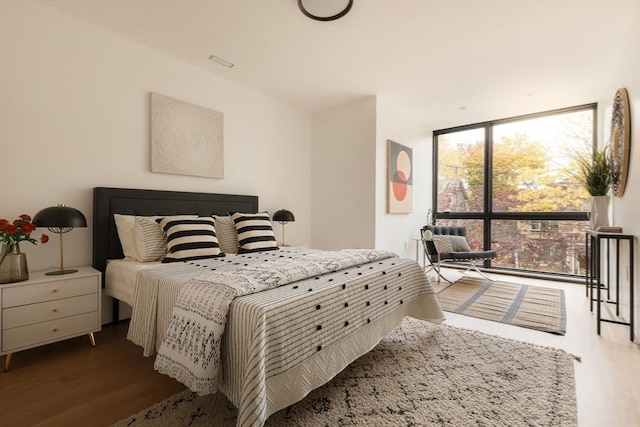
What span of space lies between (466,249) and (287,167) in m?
3.06

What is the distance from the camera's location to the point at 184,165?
3.18 m

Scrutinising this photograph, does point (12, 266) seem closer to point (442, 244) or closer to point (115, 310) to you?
point (115, 310)

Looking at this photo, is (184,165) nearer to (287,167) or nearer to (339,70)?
(287,167)

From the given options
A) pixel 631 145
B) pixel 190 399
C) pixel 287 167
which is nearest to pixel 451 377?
pixel 190 399

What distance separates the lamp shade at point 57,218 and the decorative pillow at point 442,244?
4135 mm

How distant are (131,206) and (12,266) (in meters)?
0.94

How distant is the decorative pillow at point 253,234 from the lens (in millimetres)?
2943

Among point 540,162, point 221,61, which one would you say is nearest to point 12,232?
point 221,61

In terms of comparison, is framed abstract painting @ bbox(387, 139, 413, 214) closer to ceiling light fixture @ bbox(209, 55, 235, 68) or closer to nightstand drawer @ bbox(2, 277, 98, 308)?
ceiling light fixture @ bbox(209, 55, 235, 68)

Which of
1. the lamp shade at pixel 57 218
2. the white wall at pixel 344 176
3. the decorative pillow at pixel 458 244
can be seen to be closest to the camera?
the lamp shade at pixel 57 218

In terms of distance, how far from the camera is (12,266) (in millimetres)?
1945

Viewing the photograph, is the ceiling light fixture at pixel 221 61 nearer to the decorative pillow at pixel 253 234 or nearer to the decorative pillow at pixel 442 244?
the decorative pillow at pixel 253 234

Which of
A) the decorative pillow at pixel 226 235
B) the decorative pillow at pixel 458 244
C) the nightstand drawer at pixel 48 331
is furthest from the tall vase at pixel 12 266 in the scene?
the decorative pillow at pixel 458 244

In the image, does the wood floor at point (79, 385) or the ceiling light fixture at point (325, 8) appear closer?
the wood floor at point (79, 385)
